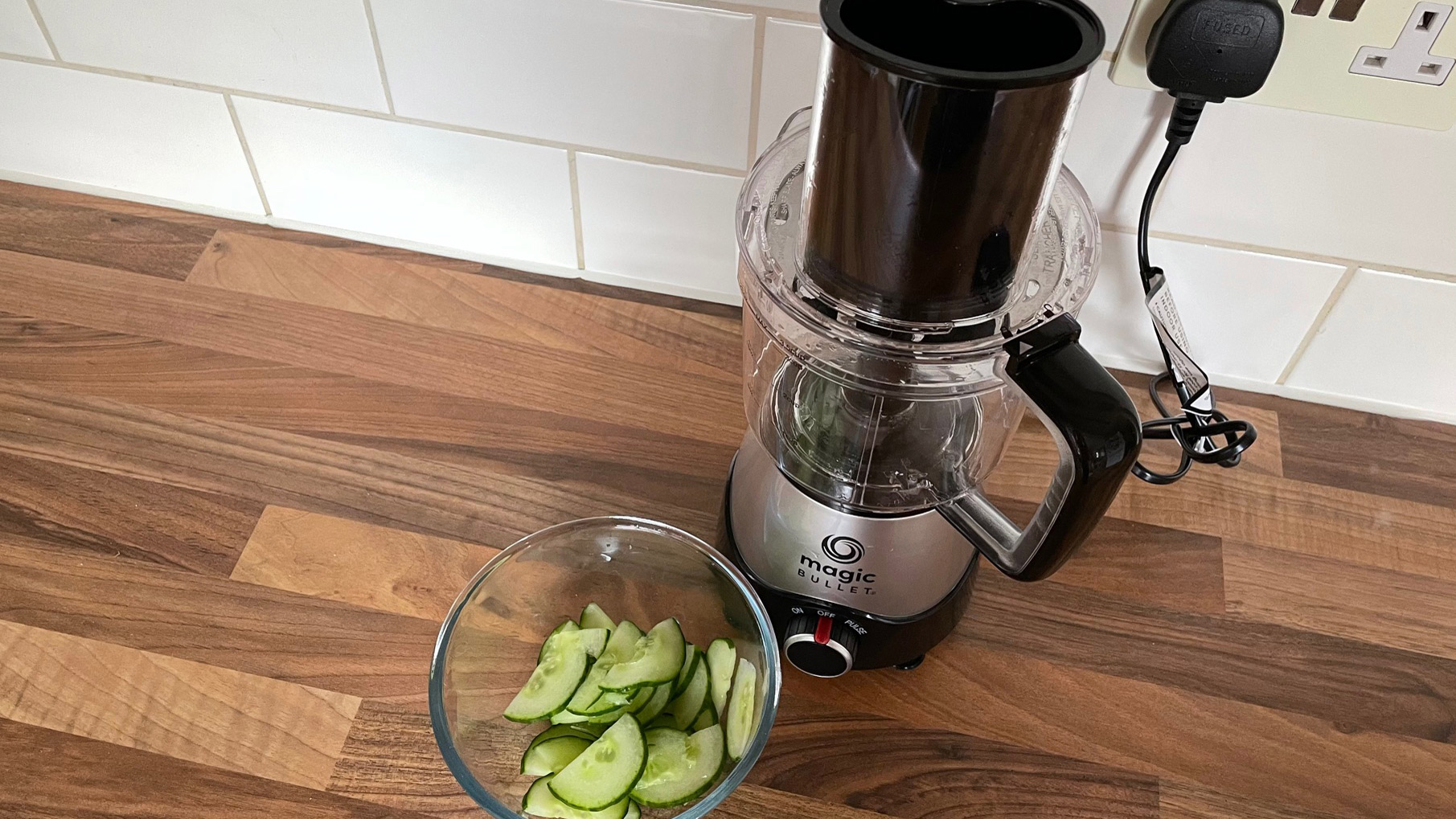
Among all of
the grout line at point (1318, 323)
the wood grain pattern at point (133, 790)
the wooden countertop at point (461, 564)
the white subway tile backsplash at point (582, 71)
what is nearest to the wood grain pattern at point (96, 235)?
the wooden countertop at point (461, 564)

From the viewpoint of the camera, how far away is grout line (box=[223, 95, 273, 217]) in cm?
78

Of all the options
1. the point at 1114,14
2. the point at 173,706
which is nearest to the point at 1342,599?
the point at 1114,14

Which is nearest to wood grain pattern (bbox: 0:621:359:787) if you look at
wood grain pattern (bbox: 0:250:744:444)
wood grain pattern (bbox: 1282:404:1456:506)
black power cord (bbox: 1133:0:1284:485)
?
wood grain pattern (bbox: 0:250:744:444)

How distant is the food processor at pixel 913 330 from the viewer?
0.37 m

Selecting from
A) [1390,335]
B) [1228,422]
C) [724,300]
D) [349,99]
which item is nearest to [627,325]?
[724,300]

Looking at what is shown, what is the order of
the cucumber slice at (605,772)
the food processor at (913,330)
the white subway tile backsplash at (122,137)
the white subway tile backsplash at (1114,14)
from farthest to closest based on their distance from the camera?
the white subway tile backsplash at (122,137) → the white subway tile backsplash at (1114,14) → the cucumber slice at (605,772) → the food processor at (913,330)

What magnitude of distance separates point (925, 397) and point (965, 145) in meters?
0.15

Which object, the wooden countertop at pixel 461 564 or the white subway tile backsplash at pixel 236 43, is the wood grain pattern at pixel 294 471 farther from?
the white subway tile backsplash at pixel 236 43

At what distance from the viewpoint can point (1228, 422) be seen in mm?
661

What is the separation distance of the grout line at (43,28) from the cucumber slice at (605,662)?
613 millimetres

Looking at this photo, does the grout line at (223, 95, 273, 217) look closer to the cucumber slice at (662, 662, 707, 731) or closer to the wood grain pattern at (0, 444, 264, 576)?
the wood grain pattern at (0, 444, 264, 576)

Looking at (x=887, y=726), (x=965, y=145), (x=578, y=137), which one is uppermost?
(x=965, y=145)

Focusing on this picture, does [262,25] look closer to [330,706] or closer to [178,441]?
[178,441]

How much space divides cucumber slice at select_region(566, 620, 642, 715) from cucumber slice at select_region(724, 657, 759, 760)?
5 centimetres
